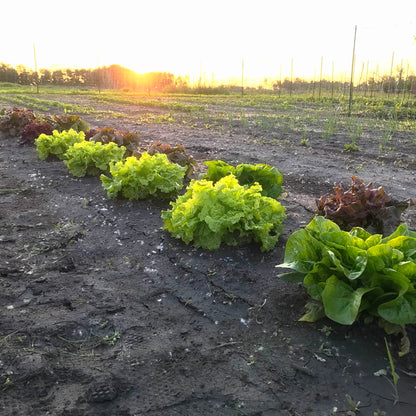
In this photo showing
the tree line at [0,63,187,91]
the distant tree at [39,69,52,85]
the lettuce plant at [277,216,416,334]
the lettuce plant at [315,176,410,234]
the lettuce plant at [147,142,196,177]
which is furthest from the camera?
the distant tree at [39,69,52,85]

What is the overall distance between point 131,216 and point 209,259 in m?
1.44

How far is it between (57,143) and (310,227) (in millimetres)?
5330

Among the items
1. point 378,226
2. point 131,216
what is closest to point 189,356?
point 378,226

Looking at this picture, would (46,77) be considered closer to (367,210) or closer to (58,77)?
(58,77)

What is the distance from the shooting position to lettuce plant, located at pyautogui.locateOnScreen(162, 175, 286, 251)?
12.1 ft

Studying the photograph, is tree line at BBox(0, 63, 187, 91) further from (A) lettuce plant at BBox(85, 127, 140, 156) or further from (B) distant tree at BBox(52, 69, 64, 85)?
A: (A) lettuce plant at BBox(85, 127, 140, 156)

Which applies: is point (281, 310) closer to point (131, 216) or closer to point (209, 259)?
point (209, 259)

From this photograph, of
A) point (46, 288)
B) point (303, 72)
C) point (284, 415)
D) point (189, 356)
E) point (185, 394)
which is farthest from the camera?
point (303, 72)

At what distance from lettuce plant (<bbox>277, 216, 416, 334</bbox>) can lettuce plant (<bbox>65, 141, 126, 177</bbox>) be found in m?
3.89

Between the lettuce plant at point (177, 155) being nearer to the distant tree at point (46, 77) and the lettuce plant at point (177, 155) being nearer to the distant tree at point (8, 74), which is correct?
the distant tree at point (46, 77)

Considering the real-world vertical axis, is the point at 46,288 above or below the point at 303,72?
below

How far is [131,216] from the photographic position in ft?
15.8

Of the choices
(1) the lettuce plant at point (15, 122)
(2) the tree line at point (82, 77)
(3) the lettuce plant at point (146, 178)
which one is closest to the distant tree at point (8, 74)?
(2) the tree line at point (82, 77)

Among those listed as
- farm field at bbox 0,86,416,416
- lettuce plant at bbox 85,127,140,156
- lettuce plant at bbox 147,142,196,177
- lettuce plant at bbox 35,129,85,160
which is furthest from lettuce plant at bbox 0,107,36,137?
lettuce plant at bbox 147,142,196,177
